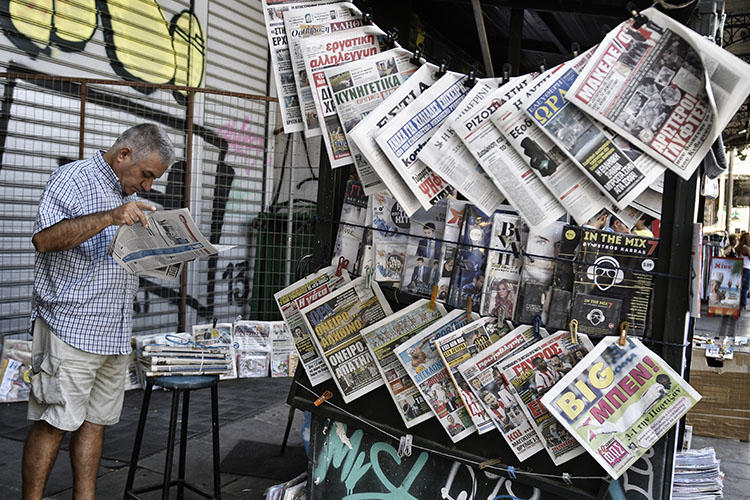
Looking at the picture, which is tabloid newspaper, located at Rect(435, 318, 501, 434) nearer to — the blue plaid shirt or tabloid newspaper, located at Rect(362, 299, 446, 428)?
tabloid newspaper, located at Rect(362, 299, 446, 428)

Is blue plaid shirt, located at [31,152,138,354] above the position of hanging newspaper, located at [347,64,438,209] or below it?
below

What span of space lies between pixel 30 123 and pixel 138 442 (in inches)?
150

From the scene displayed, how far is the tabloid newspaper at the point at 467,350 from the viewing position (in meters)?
2.11

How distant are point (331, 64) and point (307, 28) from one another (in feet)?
0.55

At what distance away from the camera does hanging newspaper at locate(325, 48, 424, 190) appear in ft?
7.04

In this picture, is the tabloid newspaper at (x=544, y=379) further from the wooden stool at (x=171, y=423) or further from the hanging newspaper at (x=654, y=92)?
the wooden stool at (x=171, y=423)

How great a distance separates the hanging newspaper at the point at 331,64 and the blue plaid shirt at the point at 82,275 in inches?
42.6

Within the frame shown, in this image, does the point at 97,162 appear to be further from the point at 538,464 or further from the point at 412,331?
the point at 538,464

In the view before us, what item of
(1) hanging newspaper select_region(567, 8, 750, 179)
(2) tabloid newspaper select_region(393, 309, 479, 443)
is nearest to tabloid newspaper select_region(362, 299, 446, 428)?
(2) tabloid newspaper select_region(393, 309, 479, 443)

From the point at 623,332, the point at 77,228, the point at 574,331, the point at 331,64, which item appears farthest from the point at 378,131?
the point at 77,228

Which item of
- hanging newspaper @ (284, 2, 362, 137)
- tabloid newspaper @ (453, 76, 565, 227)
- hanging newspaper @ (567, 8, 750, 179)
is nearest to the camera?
hanging newspaper @ (567, 8, 750, 179)

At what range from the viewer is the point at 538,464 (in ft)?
6.87

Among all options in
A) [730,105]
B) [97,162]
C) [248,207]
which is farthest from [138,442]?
[248,207]

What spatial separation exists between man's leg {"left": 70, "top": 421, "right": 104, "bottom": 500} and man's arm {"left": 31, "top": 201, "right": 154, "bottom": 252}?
0.84 m
